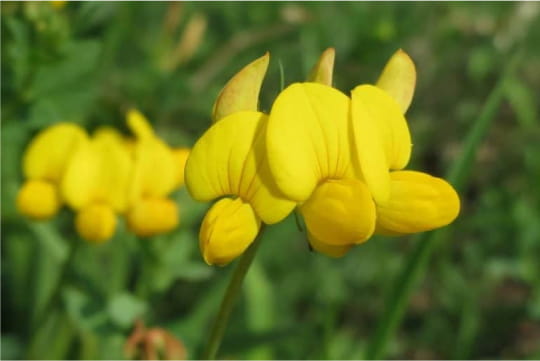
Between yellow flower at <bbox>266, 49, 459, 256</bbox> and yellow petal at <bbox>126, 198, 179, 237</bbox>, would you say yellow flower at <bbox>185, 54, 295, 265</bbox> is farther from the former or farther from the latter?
yellow petal at <bbox>126, 198, 179, 237</bbox>

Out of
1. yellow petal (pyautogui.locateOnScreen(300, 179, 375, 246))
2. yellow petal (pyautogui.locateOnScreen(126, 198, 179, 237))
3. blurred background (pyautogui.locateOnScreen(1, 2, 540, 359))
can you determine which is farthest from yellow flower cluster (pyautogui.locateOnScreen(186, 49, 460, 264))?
blurred background (pyautogui.locateOnScreen(1, 2, 540, 359))

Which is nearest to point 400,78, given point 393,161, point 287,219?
point 393,161

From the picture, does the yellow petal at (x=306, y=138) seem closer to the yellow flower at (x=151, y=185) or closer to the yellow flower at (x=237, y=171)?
the yellow flower at (x=237, y=171)

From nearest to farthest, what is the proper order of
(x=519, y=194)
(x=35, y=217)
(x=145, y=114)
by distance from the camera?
(x=35, y=217) < (x=145, y=114) < (x=519, y=194)

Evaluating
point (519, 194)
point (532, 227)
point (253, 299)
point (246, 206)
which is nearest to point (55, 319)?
point (253, 299)

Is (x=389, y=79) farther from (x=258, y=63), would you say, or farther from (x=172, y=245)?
(x=172, y=245)

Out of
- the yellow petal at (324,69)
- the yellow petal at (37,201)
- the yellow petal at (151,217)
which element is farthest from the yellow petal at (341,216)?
the yellow petal at (37,201)
